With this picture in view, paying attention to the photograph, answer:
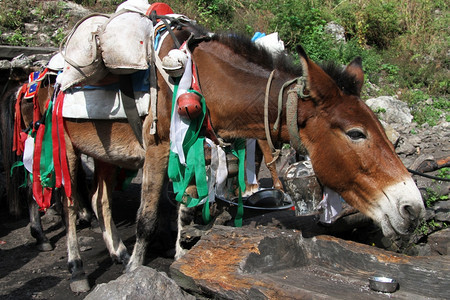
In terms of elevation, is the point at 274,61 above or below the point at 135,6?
below

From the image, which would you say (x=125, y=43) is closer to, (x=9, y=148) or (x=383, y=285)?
(x=383, y=285)

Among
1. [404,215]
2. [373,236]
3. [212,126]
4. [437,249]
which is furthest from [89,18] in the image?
[437,249]

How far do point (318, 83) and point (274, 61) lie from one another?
1.59 ft

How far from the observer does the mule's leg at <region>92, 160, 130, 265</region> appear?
4.40 metres

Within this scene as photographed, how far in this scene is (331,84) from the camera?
8.70 ft

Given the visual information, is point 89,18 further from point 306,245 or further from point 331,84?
point 306,245

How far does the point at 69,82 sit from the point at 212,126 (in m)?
1.26

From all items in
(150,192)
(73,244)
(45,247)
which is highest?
(150,192)

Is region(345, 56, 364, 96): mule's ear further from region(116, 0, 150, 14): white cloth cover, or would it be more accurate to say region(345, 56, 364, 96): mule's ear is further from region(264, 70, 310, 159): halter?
region(116, 0, 150, 14): white cloth cover

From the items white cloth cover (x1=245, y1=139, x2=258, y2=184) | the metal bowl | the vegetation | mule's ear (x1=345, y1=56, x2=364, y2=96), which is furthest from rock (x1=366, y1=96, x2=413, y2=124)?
the metal bowl

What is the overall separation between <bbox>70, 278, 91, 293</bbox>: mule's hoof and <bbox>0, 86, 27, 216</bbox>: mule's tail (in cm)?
222

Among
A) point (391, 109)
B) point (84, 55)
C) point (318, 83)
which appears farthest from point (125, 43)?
point (391, 109)

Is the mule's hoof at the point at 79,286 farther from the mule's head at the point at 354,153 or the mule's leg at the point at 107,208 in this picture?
the mule's head at the point at 354,153

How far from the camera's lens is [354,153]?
2.61 meters
